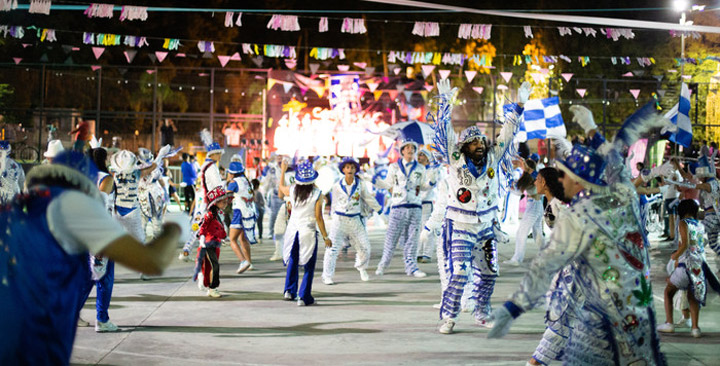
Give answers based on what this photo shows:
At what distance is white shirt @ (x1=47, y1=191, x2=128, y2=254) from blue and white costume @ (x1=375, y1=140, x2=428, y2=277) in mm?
10020

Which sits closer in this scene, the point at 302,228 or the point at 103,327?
the point at 103,327

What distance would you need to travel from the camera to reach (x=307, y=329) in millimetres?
8688

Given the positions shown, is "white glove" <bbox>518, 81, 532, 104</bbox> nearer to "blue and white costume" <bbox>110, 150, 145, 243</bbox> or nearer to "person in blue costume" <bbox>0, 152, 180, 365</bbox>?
"blue and white costume" <bbox>110, 150, 145, 243</bbox>

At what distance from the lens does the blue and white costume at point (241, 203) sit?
1320 centimetres

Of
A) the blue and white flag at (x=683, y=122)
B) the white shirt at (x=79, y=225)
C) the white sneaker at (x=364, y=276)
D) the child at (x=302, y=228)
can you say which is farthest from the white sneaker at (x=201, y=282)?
the white shirt at (x=79, y=225)

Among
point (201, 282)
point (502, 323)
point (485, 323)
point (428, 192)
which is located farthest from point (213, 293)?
point (502, 323)

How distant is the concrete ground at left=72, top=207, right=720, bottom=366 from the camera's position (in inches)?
289

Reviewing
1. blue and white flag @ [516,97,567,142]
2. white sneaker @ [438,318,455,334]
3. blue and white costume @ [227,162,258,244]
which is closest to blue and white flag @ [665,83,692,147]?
white sneaker @ [438,318,455,334]

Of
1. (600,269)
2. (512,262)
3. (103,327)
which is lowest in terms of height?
(512,262)

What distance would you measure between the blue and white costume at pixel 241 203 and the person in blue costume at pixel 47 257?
29.9ft

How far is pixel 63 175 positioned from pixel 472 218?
5.74 meters

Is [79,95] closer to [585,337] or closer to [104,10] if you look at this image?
[104,10]

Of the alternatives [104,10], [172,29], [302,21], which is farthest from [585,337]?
[302,21]

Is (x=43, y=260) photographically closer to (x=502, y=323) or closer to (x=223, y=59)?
(x=502, y=323)
